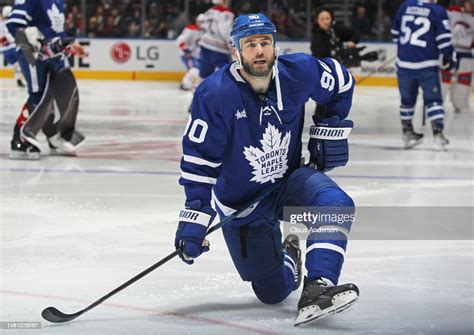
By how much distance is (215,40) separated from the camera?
11.7m

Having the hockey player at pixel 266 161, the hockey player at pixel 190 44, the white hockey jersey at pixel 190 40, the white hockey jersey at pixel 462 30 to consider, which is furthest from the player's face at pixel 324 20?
the hockey player at pixel 266 161

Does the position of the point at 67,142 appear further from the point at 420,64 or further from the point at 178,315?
the point at 178,315

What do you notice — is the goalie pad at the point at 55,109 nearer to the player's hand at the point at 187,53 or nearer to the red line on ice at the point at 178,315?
→ the red line on ice at the point at 178,315

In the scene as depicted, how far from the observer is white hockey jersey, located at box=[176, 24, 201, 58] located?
48.8 ft

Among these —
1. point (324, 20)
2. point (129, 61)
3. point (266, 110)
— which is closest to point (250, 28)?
point (266, 110)

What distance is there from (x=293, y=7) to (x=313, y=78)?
12.8 m

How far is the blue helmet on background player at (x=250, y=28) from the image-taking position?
3.47 metres

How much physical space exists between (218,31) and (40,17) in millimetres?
4247

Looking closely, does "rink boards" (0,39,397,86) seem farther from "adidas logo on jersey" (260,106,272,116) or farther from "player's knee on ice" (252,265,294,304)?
"adidas logo on jersey" (260,106,272,116)

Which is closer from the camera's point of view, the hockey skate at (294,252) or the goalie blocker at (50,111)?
the hockey skate at (294,252)

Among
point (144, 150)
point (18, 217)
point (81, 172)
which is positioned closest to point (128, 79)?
point (144, 150)

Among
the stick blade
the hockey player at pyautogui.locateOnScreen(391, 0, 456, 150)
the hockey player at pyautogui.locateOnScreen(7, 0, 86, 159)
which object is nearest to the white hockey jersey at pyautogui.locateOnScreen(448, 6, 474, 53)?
the hockey player at pyautogui.locateOnScreen(391, 0, 456, 150)

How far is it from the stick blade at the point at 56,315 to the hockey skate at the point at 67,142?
4.40 metres

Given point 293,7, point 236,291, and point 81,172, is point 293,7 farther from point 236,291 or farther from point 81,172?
point 236,291
